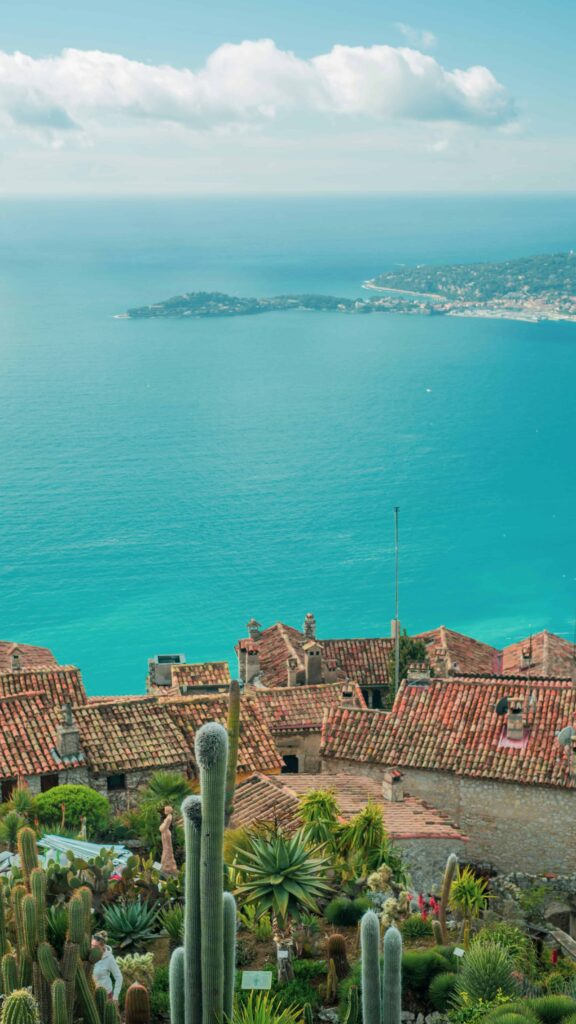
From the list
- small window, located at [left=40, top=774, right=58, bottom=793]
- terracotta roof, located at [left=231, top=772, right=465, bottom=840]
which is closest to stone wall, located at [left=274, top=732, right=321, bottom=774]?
terracotta roof, located at [left=231, top=772, right=465, bottom=840]

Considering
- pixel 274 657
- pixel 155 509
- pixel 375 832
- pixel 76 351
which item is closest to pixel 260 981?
pixel 375 832

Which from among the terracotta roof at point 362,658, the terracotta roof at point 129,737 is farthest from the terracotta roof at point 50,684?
the terracotta roof at point 362,658

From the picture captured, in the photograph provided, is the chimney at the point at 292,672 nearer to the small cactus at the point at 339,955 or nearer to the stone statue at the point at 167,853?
the stone statue at the point at 167,853

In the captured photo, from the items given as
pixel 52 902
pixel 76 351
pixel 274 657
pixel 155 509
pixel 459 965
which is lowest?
pixel 459 965

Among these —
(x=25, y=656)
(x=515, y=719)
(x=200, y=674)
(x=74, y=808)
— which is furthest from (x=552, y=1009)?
(x=25, y=656)

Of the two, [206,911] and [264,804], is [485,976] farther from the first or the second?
[264,804]

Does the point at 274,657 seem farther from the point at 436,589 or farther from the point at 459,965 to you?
the point at 436,589
